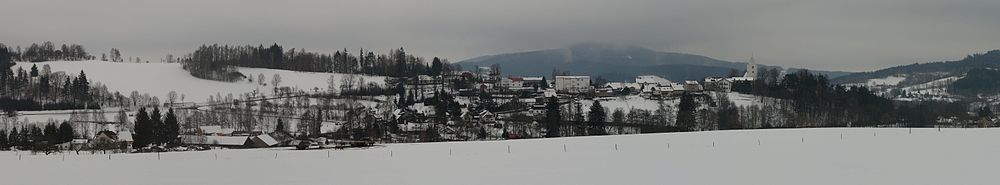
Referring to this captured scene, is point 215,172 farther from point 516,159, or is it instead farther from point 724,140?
point 724,140

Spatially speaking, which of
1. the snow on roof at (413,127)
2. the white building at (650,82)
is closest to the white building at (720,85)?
the white building at (650,82)

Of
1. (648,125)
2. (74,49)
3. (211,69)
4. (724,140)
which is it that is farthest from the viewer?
(74,49)

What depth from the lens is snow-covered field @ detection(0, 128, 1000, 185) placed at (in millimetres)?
16906

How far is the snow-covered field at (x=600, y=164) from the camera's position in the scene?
55.5 feet

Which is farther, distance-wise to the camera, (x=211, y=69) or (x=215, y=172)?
(x=211, y=69)

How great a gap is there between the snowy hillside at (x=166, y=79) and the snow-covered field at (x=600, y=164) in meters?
71.6

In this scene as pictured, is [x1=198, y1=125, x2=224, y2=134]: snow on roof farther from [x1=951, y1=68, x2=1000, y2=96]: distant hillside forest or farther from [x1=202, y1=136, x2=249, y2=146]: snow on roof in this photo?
[x1=951, y1=68, x2=1000, y2=96]: distant hillside forest

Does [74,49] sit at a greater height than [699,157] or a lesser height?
greater

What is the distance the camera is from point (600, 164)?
20234 millimetres

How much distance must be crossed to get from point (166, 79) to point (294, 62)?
2021 cm

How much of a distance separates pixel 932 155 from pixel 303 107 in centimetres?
6440

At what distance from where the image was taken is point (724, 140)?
2783 cm

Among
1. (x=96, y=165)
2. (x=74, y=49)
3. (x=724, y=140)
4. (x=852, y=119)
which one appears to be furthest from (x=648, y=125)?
(x=74, y=49)

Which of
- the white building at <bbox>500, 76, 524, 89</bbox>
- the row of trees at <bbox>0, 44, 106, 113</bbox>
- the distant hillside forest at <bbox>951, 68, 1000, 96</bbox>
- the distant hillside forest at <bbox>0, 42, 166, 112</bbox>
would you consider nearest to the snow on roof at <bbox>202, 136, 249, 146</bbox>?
the distant hillside forest at <bbox>0, 42, 166, 112</bbox>
